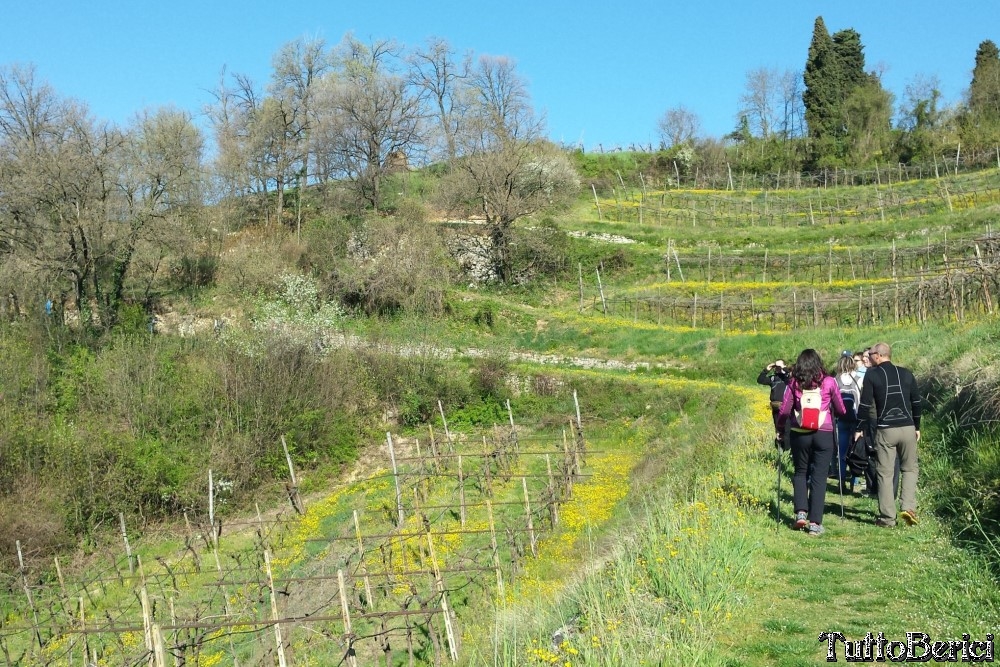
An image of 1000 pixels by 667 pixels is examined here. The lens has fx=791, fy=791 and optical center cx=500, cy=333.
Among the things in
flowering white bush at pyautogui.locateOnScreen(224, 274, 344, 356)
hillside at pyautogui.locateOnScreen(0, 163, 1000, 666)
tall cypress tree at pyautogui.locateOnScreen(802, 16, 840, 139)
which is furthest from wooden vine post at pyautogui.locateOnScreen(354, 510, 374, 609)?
tall cypress tree at pyautogui.locateOnScreen(802, 16, 840, 139)

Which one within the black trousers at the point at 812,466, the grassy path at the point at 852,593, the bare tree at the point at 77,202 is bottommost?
the grassy path at the point at 852,593

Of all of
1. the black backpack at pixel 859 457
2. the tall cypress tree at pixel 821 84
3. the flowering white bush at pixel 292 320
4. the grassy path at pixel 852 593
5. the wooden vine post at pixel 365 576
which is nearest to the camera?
the grassy path at pixel 852 593

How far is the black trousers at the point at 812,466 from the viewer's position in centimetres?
857

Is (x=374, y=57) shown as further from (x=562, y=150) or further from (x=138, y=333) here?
(x=138, y=333)

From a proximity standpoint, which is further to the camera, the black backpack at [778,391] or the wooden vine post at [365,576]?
the wooden vine post at [365,576]

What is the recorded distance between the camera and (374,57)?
58750 mm

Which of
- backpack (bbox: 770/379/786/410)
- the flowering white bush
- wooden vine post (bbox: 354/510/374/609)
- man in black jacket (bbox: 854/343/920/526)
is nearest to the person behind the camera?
man in black jacket (bbox: 854/343/920/526)

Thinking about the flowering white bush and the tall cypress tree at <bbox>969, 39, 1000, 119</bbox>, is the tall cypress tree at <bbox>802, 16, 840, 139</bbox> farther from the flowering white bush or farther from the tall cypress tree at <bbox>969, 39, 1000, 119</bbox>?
the flowering white bush

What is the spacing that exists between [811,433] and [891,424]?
42.2 inches

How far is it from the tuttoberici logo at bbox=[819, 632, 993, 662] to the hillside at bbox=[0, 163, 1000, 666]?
6.7 inches

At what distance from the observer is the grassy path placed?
5.81 m

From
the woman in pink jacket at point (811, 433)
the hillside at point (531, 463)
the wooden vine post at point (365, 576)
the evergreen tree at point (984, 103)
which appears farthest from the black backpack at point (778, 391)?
the evergreen tree at point (984, 103)

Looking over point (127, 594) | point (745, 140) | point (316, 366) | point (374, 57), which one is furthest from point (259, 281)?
point (745, 140)

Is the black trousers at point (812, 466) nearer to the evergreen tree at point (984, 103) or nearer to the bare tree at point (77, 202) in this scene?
the bare tree at point (77, 202)
